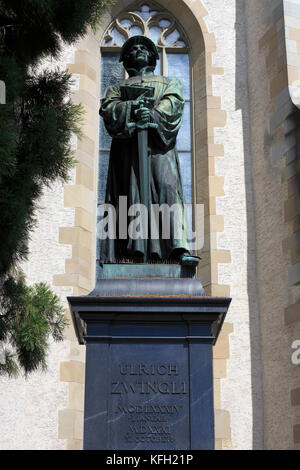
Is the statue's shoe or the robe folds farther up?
the robe folds

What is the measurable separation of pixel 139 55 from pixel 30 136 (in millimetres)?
1071

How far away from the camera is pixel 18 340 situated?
5.35 metres

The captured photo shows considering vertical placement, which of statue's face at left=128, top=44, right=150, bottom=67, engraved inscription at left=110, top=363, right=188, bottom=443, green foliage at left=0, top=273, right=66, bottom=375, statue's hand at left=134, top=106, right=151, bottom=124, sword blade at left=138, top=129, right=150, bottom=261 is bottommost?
engraved inscription at left=110, top=363, right=188, bottom=443

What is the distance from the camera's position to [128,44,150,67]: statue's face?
496 centimetres

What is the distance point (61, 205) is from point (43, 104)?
3.11 metres

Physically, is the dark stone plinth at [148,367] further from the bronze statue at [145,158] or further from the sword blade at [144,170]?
the sword blade at [144,170]

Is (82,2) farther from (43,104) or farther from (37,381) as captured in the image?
(37,381)

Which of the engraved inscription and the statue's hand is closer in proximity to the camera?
the engraved inscription

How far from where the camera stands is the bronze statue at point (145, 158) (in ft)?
14.8

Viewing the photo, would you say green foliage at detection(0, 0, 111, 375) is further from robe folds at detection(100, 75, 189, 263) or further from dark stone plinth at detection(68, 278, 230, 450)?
dark stone plinth at detection(68, 278, 230, 450)

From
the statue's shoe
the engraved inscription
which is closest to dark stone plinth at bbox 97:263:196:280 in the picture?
the statue's shoe


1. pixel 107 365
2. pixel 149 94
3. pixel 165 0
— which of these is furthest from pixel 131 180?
pixel 165 0

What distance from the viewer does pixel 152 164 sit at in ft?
15.3

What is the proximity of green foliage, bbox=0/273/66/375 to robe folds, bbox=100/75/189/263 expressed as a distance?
104 cm
